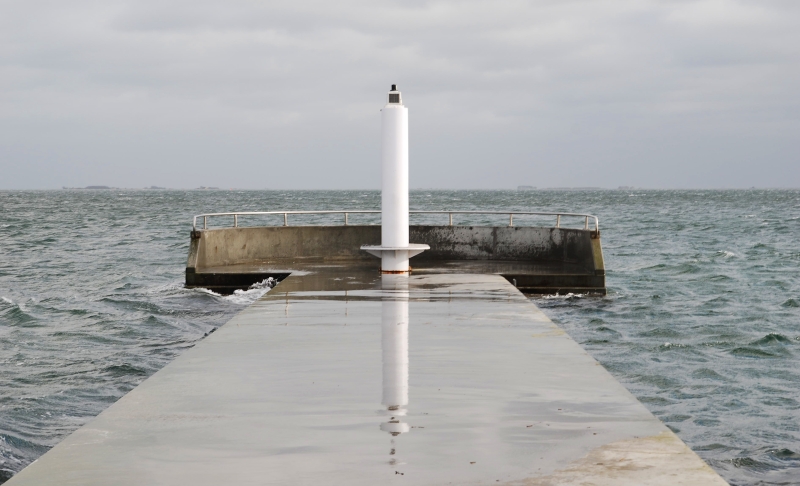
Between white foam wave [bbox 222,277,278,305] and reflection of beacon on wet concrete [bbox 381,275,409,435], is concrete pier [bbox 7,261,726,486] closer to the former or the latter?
reflection of beacon on wet concrete [bbox 381,275,409,435]

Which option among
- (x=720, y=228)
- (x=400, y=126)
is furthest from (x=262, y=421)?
(x=720, y=228)

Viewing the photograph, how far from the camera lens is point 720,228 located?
60781mm

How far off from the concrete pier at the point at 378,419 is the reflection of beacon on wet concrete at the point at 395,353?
23 mm

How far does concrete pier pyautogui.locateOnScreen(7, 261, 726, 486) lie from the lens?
4.69 metres

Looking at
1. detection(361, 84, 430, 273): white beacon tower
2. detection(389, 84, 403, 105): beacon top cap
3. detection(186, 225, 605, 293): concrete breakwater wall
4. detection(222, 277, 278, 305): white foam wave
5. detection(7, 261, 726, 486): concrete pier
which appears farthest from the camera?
detection(186, 225, 605, 293): concrete breakwater wall

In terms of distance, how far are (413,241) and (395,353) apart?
38.8 feet

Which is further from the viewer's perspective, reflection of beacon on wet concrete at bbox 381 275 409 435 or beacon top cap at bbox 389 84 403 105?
beacon top cap at bbox 389 84 403 105

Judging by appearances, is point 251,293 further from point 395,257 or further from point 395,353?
point 395,353

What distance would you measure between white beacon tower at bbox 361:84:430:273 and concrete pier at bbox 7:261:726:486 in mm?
5745

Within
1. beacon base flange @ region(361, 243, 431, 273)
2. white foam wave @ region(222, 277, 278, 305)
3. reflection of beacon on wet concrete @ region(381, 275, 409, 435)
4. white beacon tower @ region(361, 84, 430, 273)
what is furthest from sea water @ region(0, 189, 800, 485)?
reflection of beacon on wet concrete @ region(381, 275, 409, 435)

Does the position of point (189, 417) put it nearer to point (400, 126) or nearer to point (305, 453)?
point (305, 453)

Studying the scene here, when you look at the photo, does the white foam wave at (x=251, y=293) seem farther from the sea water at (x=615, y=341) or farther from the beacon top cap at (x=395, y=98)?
the beacon top cap at (x=395, y=98)

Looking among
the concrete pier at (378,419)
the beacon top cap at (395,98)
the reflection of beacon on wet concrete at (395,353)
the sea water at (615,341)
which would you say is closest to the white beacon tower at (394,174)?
the beacon top cap at (395,98)

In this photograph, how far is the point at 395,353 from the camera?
809 cm
